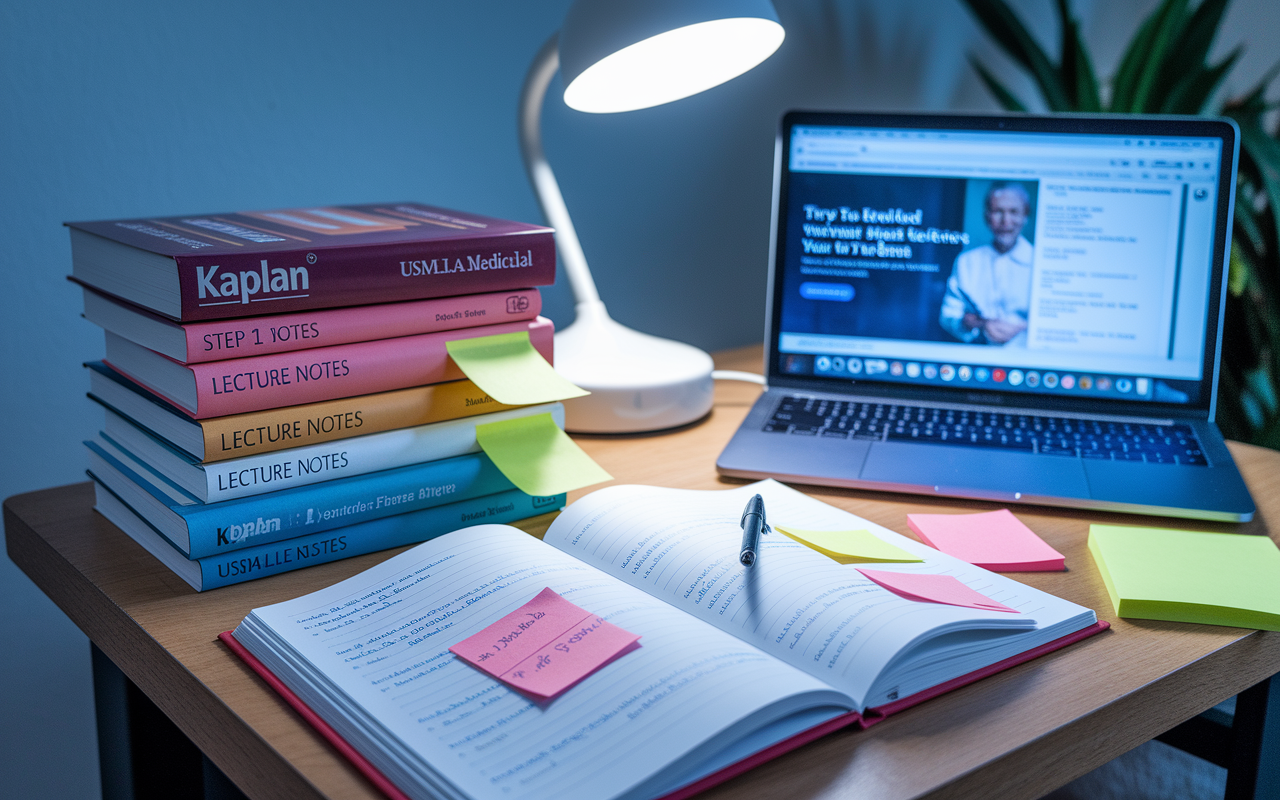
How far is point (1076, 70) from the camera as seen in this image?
1477 millimetres

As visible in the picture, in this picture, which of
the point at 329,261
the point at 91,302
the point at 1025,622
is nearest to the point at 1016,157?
the point at 1025,622

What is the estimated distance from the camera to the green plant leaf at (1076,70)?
1460mm

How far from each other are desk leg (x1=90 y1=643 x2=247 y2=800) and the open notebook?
0.24 m

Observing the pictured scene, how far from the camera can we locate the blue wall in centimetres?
83

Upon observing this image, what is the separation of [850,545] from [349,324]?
379mm

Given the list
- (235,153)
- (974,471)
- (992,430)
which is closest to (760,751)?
(974,471)

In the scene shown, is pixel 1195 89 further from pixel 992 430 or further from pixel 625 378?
pixel 625 378

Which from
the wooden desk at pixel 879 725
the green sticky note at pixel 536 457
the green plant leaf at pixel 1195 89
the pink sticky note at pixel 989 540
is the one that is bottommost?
the wooden desk at pixel 879 725

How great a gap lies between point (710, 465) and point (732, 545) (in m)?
0.27

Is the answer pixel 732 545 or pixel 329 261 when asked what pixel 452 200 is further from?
pixel 732 545

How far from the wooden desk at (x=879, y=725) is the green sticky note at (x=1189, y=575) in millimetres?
10

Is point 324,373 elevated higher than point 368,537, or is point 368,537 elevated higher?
point 324,373

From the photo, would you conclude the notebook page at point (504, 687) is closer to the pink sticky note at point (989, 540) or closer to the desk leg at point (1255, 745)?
the pink sticky note at point (989, 540)

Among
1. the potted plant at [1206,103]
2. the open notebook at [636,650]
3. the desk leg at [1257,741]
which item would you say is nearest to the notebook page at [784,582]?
the open notebook at [636,650]
